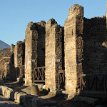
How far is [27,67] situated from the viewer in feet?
96.0

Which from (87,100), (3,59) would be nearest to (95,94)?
(87,100)

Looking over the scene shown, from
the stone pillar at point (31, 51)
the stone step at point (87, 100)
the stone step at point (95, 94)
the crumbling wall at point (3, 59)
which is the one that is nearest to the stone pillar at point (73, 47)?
the stone step at point (95, 94)

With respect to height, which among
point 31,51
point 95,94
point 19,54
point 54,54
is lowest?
point 95,94

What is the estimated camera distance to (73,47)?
20.5m

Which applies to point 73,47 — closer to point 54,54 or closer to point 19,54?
point 54,54

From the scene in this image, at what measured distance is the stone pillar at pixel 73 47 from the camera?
20.3 meters

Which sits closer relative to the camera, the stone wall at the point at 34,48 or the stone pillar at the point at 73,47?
the stone pillar at the point at 73,47

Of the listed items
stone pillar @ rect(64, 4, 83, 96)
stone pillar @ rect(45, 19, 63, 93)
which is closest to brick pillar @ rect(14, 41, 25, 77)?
stone pillar @ rect(45, 19, 63, 93)

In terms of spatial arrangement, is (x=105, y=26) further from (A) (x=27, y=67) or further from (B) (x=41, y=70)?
(A) (x=27, y=67)

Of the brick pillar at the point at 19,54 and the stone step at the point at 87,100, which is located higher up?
the brick pillar at the point at 19,54

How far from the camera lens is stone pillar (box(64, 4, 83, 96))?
20.3m

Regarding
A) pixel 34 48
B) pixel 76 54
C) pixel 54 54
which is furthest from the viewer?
pixel 34 48

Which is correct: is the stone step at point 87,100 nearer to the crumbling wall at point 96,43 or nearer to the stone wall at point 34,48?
the crumbling wall at point 96,43

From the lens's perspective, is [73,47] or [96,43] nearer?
[73,47]
